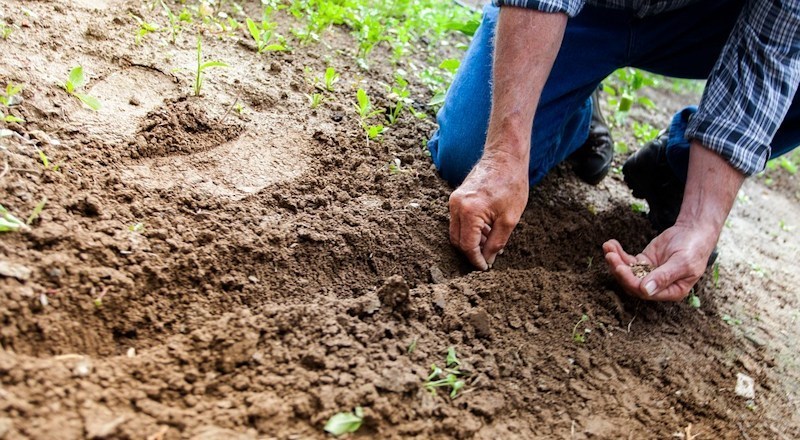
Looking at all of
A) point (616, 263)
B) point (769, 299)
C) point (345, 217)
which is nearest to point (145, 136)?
point (345, 217)

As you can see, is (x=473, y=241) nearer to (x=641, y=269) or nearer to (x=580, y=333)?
(x=580, y=333)

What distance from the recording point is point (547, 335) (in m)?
1.76

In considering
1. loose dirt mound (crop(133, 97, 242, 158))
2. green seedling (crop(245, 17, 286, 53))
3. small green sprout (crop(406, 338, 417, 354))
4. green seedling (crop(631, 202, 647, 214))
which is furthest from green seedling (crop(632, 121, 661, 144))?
small green sprout (crop(406, 338, 417, 354))

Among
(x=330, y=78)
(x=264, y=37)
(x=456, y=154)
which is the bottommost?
(x=456, y=154)

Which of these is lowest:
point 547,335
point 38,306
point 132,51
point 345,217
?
point 547,335

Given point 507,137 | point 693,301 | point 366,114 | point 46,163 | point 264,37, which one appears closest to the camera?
point 46,163

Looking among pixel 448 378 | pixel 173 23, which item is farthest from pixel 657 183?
pixel 173 23

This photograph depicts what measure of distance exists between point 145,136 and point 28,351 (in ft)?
2.66

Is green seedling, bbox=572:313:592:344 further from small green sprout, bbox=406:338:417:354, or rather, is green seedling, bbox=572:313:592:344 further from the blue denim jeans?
the blue denim jeans

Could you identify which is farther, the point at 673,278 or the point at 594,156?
the point at 594,156

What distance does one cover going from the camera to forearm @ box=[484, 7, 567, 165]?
1881 mm

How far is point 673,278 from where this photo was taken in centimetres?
192

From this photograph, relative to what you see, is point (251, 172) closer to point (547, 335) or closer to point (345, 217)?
point (345, 217)

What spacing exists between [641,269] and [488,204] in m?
0.54
